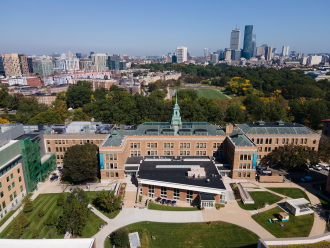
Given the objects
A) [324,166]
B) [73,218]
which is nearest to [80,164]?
[73,218]

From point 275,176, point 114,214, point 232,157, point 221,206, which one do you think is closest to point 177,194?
point 221,206

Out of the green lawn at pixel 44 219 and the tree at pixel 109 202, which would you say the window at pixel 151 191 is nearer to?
the tree at pixel 109 202

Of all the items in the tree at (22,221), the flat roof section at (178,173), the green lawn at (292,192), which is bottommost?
the green lawn at (292,192)

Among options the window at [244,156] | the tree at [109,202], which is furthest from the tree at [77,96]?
the window at [244,156]

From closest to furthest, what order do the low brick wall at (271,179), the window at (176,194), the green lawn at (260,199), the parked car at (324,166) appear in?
1. the green lawn at (260,199)
2. the window at (176,194)
3. the low brick wall at (271,179)
4. the parked car at (324,166)

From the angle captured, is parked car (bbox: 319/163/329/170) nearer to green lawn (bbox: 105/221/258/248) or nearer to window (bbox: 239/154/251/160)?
window (bbox: 239/154/251/160)

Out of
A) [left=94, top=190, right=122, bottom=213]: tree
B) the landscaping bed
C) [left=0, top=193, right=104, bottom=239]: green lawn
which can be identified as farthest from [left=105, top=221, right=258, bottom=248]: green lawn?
the landscaping bed
